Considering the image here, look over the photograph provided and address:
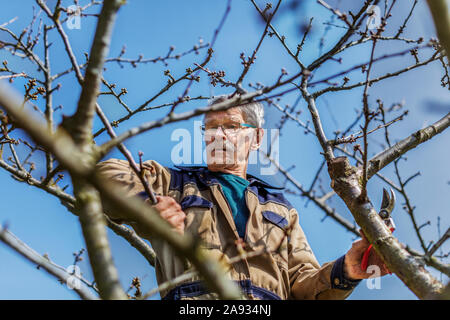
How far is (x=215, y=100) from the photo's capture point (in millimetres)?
4086

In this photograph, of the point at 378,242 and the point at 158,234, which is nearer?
the point at 158,234

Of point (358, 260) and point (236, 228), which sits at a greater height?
point (236, 228)

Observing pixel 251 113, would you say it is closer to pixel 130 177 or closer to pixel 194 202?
pixel 194 202

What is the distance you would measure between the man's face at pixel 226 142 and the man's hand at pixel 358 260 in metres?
1.32

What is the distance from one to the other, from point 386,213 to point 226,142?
1512 millimetres

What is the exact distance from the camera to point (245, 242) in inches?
118

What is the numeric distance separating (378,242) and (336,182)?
544 millimetres

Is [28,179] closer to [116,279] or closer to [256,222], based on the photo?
[256,222]

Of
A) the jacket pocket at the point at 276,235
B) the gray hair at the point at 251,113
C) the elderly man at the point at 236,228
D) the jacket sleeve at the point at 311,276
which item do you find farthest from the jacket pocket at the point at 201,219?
the gray hair at the point at 251,113

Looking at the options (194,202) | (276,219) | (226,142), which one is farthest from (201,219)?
(226,142)

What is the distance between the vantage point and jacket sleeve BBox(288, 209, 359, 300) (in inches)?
115

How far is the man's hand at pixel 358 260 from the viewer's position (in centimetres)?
280
